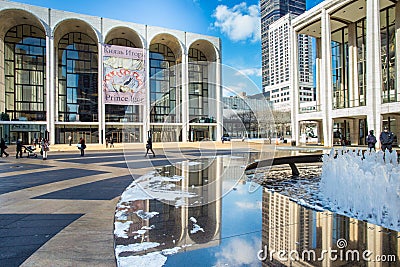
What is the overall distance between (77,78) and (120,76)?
34.5 ft

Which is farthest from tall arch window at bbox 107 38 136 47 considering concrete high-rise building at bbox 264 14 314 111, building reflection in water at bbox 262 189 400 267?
building reflection in water at bbox 262 189 400 267

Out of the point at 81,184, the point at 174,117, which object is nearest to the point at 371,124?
the point at 81,184

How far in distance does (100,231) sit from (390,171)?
6.04m

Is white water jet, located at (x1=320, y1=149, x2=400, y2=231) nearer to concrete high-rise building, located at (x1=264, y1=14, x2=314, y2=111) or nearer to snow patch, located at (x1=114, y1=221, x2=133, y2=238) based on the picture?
snow patch, located at (x1=114, y1=221, x2=133, y2=238)

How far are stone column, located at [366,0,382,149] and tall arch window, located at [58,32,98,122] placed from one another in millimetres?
45500

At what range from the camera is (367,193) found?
18.8 feet

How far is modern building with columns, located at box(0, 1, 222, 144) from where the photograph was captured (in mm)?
44062

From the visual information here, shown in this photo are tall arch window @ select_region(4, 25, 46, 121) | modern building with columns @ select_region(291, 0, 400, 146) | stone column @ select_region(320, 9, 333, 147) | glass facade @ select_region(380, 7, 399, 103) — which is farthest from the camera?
tall arch window @ select_region(4, 25, 46, 121)

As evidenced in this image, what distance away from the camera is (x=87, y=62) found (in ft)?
171

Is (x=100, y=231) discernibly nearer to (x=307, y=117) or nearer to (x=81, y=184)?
(x=81, y=184)

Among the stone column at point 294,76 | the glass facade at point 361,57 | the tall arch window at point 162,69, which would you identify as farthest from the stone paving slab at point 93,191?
the tall arch window at point 162,69

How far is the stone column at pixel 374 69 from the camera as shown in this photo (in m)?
26.2

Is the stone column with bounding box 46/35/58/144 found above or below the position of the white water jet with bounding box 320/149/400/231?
above

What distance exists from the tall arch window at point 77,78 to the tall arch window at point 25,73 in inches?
133
